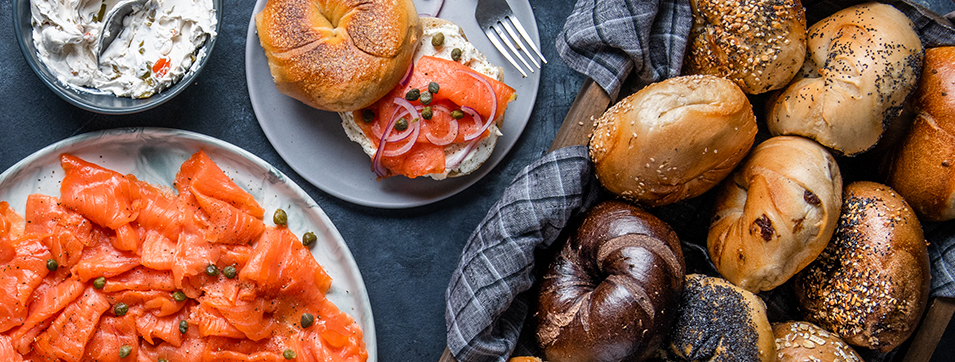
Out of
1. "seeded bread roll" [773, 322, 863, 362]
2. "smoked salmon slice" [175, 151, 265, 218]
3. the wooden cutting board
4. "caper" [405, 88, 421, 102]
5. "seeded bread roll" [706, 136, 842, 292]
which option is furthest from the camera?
"smoked salmon slice" [175, 151, 265, 218]

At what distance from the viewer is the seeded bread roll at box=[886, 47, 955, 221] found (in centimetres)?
184

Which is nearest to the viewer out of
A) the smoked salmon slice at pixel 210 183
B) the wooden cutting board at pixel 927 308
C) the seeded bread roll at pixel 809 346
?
the seeded bread roll at pixel 809 346

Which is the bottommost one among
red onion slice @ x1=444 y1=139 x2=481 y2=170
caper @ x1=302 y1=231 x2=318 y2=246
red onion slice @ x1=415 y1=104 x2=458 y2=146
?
caper @ x1=302 y1=231 x2=318 y2=246

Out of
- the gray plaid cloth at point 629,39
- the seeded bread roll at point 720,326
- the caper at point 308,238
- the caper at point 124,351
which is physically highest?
the gray plaid cloth at point 629,39

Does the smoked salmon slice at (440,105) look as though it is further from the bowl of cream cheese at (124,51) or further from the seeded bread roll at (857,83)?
the seeded bread roll at (857,83)

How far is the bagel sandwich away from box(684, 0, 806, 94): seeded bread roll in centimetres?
72

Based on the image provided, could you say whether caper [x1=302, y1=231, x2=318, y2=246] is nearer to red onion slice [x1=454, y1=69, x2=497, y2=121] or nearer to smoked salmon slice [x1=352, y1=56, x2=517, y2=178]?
smoked salmon slice [x1=352, y1=56, x2=517, y2=178]

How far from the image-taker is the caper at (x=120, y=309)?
2221mm

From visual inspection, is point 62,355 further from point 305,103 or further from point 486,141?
point 486,141

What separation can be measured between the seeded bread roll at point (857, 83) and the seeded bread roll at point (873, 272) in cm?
22

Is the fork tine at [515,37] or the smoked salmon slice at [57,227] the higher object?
the fork tine at [515,37]

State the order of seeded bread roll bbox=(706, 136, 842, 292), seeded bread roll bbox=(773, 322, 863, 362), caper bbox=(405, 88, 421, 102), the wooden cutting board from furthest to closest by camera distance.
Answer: caper bbox=(405, 88, 421, 102) → the wooden cutting board → seeded bread roll bbox=(773, 322, 863, 362) → seeded bread roll bbox=(706, 136, 842, 292)

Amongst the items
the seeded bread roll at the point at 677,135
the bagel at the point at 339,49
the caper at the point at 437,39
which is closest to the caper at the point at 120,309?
the bagel at the point at 339,49

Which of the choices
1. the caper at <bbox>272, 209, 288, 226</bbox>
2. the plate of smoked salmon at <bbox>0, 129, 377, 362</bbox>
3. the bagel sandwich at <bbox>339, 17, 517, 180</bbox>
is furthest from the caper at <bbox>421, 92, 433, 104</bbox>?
the caper at <bbox>272, 209, 288, 226</bbox>
